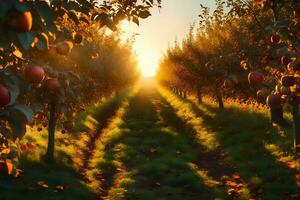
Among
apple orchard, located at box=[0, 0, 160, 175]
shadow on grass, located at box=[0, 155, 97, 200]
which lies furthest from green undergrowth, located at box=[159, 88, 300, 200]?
apple orchard, located at box=[0, 0, 160, 175]

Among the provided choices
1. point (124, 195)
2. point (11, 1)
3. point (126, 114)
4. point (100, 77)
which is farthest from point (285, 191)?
point (100, 77)

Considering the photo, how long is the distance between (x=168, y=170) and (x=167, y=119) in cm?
1276

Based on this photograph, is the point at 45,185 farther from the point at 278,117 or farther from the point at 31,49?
the point at 278,117

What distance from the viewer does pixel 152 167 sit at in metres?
13.4

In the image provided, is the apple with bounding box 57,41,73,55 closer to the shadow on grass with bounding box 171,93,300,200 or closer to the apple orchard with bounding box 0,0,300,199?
the apple orchard with bounding box 0,0,300,199

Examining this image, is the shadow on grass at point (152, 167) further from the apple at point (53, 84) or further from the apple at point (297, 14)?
the apple at point (53, 84)

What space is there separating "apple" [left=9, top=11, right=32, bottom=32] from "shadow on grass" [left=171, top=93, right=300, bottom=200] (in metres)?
8.42

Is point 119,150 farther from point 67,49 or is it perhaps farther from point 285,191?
point 67,49

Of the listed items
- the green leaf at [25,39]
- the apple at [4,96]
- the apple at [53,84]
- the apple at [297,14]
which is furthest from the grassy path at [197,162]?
the green leaf at [25,39]

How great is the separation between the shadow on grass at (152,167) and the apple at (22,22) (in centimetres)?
834

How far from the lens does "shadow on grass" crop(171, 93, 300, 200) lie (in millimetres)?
10539

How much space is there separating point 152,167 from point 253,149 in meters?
3.44

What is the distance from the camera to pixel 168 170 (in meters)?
13.2

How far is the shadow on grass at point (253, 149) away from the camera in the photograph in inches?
415
